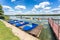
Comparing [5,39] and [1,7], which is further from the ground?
[1,7]

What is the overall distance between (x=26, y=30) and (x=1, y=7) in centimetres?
2493

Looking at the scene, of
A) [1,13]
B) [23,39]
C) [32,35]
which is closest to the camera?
[23,39]

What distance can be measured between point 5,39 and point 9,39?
17.7 inches

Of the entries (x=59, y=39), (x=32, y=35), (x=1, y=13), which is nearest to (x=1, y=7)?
(x=1, y=13)

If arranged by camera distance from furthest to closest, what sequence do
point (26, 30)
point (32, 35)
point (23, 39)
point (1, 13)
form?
point (1, 13), point (26, 30), point (32, 35), point (23, 39)

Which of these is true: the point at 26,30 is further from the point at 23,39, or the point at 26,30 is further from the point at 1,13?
the point at 1,13

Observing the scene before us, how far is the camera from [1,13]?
4484 cm

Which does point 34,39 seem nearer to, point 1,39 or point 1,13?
point 1,39

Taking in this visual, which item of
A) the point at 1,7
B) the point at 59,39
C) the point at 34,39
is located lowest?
the point at 34,39

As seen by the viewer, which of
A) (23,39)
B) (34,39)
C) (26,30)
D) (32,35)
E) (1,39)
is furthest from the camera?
(26,30)

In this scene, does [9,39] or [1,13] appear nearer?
[9,39]

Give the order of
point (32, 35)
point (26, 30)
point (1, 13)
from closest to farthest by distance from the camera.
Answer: point (32, 35)
point (26, 30)
point (1, 13)

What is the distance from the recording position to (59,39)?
1223cm

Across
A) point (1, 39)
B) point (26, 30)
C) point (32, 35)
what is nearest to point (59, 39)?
point (1, 39)
